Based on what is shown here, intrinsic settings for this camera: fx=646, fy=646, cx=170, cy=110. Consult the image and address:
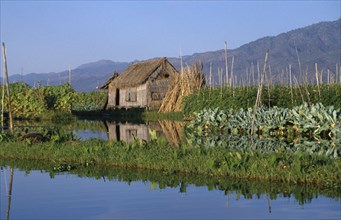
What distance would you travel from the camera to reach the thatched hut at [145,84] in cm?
4631

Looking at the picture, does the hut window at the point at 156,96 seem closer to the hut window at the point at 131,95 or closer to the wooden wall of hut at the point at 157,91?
the wooden wall of hut at the point at 157,91

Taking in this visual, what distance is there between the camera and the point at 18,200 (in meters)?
11.7

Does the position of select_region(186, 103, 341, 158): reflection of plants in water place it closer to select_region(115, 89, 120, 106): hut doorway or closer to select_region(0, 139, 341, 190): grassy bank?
select_region(0, 139, 341, 190): grassy bank

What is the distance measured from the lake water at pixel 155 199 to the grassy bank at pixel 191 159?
497 millimetres

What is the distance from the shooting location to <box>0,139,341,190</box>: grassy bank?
12469 mm

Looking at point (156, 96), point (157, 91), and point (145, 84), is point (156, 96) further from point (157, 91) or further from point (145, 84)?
point (145, 84)

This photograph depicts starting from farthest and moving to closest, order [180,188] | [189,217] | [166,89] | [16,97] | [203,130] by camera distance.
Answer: [166,89] < [16,97] < [203,130] < [180,188] < [189,217]

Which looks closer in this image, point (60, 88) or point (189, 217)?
point (189, 217)

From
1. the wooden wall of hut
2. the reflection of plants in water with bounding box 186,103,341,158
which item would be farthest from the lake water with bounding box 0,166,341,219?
the wooden wall of hut

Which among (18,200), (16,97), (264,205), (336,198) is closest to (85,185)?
(18,200)

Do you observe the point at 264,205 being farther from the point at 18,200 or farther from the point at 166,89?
the point at 166,89

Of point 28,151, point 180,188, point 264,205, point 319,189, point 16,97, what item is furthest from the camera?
point 16,97

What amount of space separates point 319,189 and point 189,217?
3022 millimetres

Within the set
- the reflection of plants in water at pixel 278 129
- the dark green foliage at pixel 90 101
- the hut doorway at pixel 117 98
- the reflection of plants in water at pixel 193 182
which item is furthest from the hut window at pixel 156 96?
the reflection of plants in water at pixel 193 182
